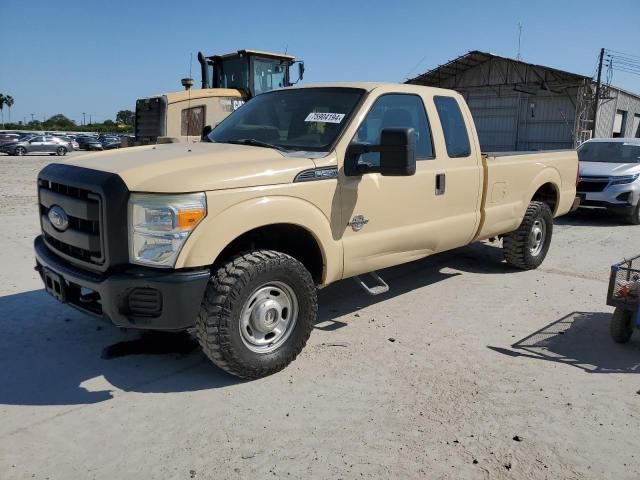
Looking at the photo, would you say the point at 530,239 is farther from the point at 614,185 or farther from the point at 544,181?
the point at 614,185

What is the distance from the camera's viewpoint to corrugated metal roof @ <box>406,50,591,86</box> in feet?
86.6

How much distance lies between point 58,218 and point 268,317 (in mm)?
1553

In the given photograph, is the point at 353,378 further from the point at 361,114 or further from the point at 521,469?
the point at 361,114

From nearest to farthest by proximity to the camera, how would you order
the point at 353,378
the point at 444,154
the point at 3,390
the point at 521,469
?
the point at 521,469 < the point at 3,390 < the point at 353,378 < the point at 444,154

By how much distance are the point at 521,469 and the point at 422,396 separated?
85 cm

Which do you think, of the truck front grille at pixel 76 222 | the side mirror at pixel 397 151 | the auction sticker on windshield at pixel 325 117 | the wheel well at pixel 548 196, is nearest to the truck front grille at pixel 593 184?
the wheel well at pixel 548 196

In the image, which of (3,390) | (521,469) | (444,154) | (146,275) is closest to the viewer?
(521,469)

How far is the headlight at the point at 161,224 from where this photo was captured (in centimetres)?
317

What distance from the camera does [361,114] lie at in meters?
4.29

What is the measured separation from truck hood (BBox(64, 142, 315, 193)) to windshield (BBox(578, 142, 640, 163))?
9.57 m

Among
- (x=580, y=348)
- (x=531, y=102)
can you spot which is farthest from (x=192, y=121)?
(x=531, y=102)

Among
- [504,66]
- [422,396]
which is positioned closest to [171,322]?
[422,396]

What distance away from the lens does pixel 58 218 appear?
12.0ft

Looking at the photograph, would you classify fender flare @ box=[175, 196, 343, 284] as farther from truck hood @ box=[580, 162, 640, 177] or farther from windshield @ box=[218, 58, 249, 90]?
windshield @ box=[218, 58, 249, 90]
